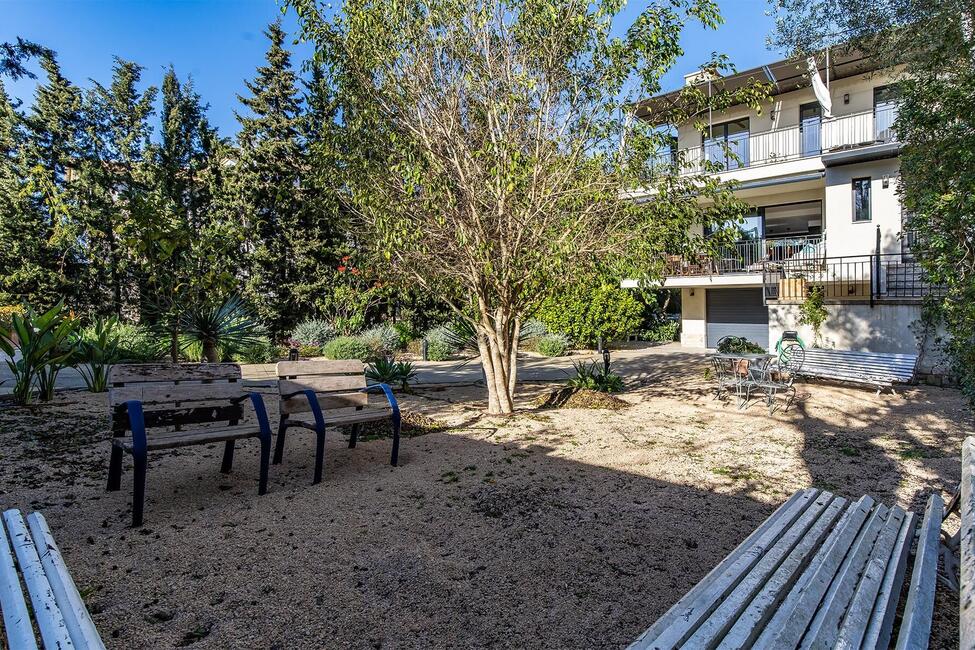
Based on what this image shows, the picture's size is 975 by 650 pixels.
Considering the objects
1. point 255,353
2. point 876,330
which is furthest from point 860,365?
point 255,353

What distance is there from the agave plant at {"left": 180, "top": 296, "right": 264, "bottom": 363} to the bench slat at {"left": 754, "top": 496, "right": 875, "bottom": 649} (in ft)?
37.7

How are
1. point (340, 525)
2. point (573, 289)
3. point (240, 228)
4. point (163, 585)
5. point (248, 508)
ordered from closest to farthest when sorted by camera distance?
point (163, 585), point (340, 525), point (248, 508), point (573, 289), point (240, 228)

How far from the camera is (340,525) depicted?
12.0ft

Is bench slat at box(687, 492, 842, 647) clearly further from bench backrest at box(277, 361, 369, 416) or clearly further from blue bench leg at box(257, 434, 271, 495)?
bench backrest at box(277, 361, 369, 416)

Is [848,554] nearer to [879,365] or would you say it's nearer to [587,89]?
[587,89]

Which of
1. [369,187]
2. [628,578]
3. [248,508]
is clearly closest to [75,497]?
[248,508]

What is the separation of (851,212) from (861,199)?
0.45 meters

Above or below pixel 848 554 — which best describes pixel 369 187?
above

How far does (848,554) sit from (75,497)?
5214mm

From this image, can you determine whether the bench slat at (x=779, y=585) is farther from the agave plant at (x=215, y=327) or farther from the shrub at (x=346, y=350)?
the shrub at (x=346, y=350)

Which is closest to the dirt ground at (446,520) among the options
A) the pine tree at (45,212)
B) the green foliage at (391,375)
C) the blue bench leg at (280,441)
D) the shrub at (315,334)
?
the blue bench leg at (280,441)

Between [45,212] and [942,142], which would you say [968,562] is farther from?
[45,212]

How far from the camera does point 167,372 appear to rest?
4.65 meters

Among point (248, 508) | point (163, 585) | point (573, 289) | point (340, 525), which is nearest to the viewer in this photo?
point (163, 585)
